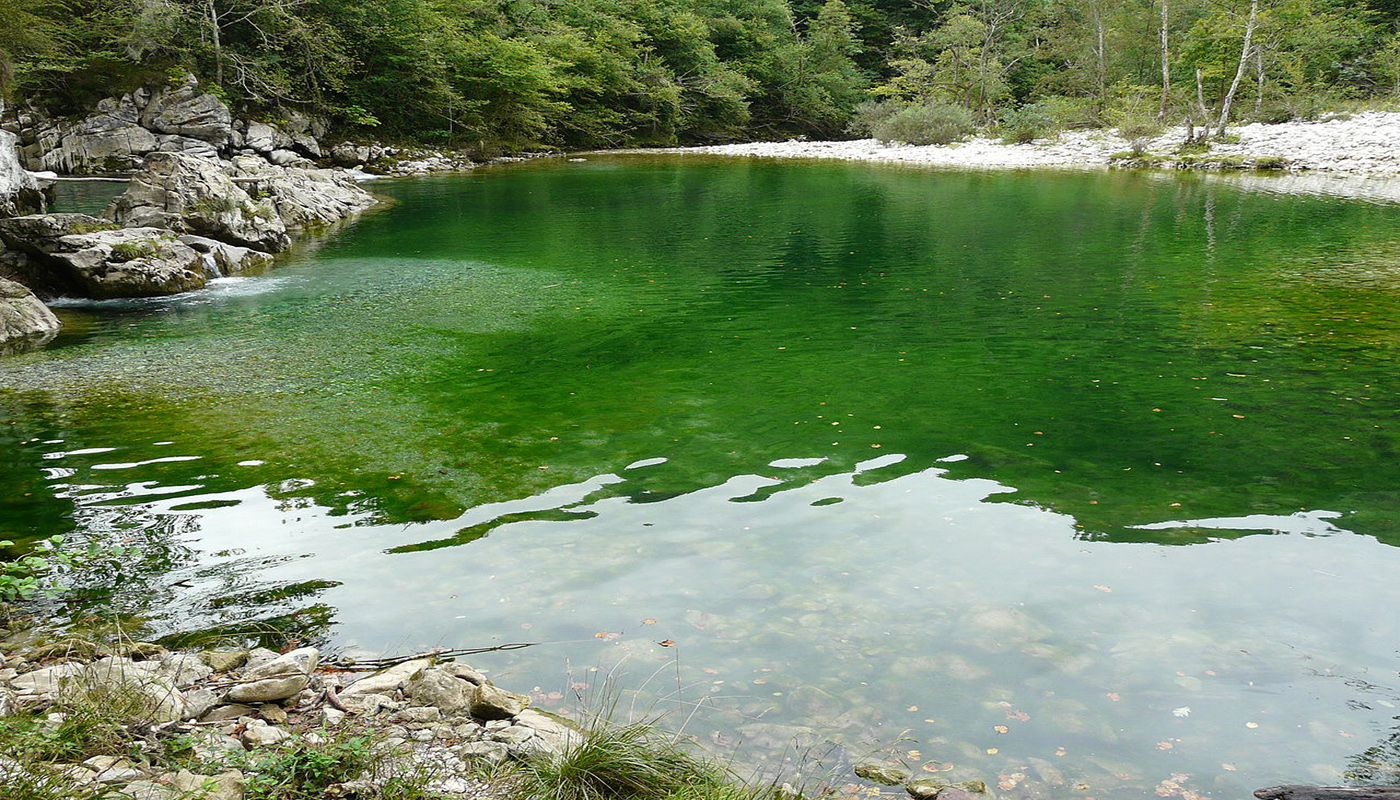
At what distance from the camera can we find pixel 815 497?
720 centimetres

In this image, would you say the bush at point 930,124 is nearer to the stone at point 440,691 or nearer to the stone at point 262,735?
the stone at point 440,691

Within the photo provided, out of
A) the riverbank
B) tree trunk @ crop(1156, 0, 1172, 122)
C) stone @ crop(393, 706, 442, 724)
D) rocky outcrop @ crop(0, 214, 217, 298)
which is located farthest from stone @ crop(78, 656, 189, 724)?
tree trunk @ crop(1156, 0, 1172, 122)

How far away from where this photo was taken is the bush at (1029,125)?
4969 centimetres

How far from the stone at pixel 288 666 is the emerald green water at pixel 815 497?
414 millimetres

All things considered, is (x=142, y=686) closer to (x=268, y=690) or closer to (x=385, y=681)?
(x=268, y=690)

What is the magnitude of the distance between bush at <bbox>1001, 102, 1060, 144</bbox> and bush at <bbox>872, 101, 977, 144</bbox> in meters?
2.47

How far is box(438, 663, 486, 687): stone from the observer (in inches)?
177

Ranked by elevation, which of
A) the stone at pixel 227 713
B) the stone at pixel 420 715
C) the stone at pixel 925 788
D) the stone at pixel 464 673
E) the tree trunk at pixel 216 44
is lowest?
the stone at pixel 925 788

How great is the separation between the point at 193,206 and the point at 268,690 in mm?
18674

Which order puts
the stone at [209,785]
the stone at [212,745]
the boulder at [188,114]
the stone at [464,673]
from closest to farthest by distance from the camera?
1. the stone at [209,785]
2. the stone at [212,745]
3. the stone at [464,673]
4. the boulder at [188,114]

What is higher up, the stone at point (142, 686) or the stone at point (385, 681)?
the stone at point (142, 686)

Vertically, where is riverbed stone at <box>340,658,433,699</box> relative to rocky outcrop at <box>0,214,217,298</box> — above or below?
below

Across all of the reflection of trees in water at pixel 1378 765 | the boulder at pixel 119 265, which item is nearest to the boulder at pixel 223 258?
the boulder at pixel 119 265

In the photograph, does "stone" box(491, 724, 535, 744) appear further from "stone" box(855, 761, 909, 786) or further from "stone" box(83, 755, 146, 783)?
"stone" box(855, 761, 909, 786)
